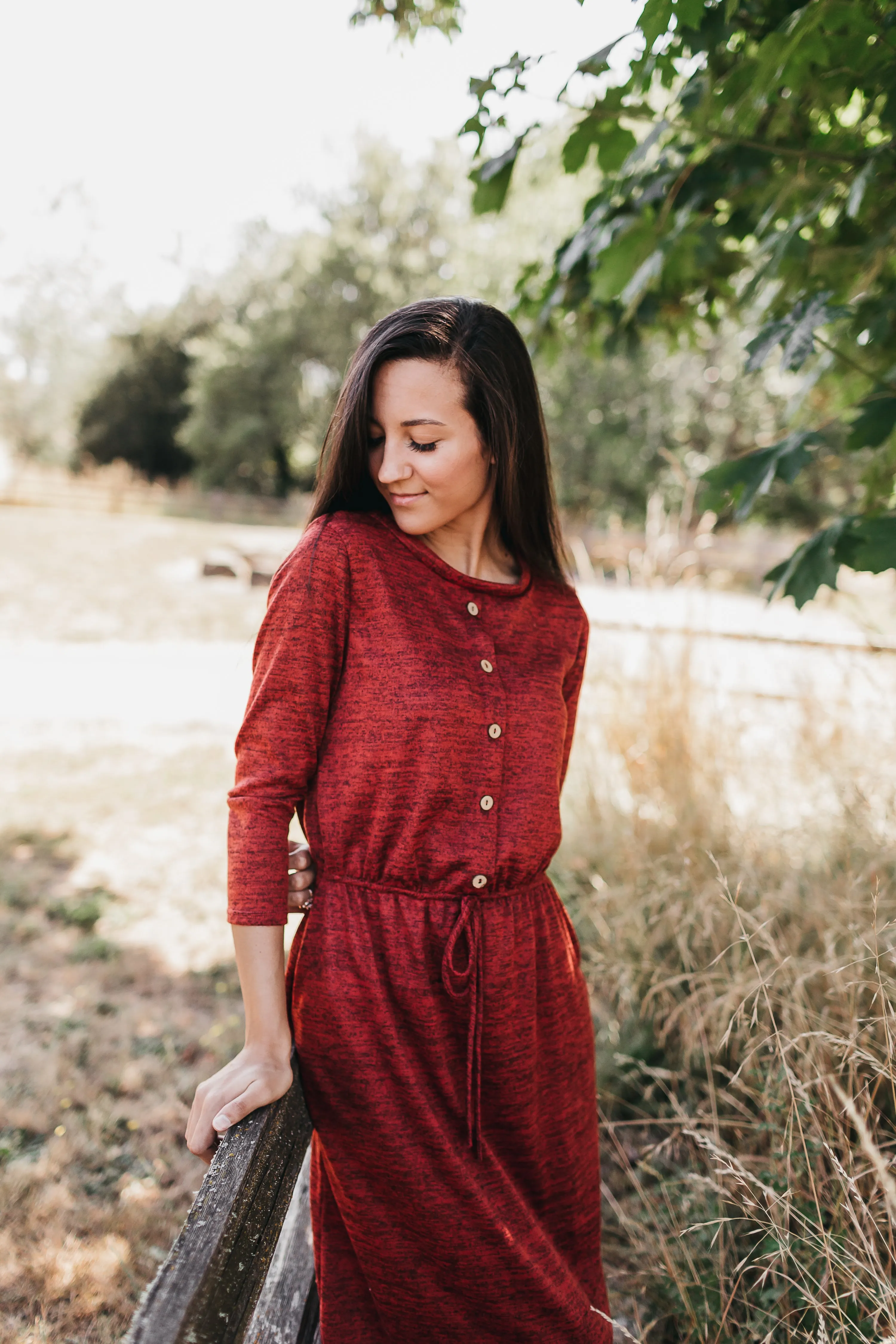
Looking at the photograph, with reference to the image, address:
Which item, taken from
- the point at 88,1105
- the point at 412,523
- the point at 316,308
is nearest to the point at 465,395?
the point at 412,523

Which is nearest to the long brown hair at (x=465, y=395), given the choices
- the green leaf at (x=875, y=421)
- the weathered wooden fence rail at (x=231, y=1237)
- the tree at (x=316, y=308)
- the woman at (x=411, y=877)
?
the woman at (x=411, y=877)

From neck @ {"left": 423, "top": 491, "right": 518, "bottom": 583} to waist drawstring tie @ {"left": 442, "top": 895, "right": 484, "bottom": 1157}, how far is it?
538mm

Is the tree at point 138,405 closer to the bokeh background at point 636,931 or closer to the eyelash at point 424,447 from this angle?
the bokeh background at point 636,931

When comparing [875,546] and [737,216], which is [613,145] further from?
[875,546]

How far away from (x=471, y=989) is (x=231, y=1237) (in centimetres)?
44

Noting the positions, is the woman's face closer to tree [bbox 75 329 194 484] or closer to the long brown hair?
the long brown hair

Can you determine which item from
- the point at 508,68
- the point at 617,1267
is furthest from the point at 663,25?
the point at 617,1267

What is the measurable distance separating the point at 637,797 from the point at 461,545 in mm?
1890

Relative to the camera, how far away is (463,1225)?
126 centimetres

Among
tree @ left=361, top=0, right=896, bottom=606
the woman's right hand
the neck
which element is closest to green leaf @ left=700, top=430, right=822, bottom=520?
tree @ left=361, top=0, right=896, bottom=606

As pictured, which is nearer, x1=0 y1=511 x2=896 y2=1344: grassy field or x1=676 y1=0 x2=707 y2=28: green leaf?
x1=676 y1=0 x2=707 y2=28: green leaf

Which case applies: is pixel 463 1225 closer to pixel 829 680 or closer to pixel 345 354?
pixel 829 680

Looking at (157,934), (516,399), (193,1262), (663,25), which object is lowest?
(157,934)

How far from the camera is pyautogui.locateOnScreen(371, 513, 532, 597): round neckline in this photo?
1388mm
